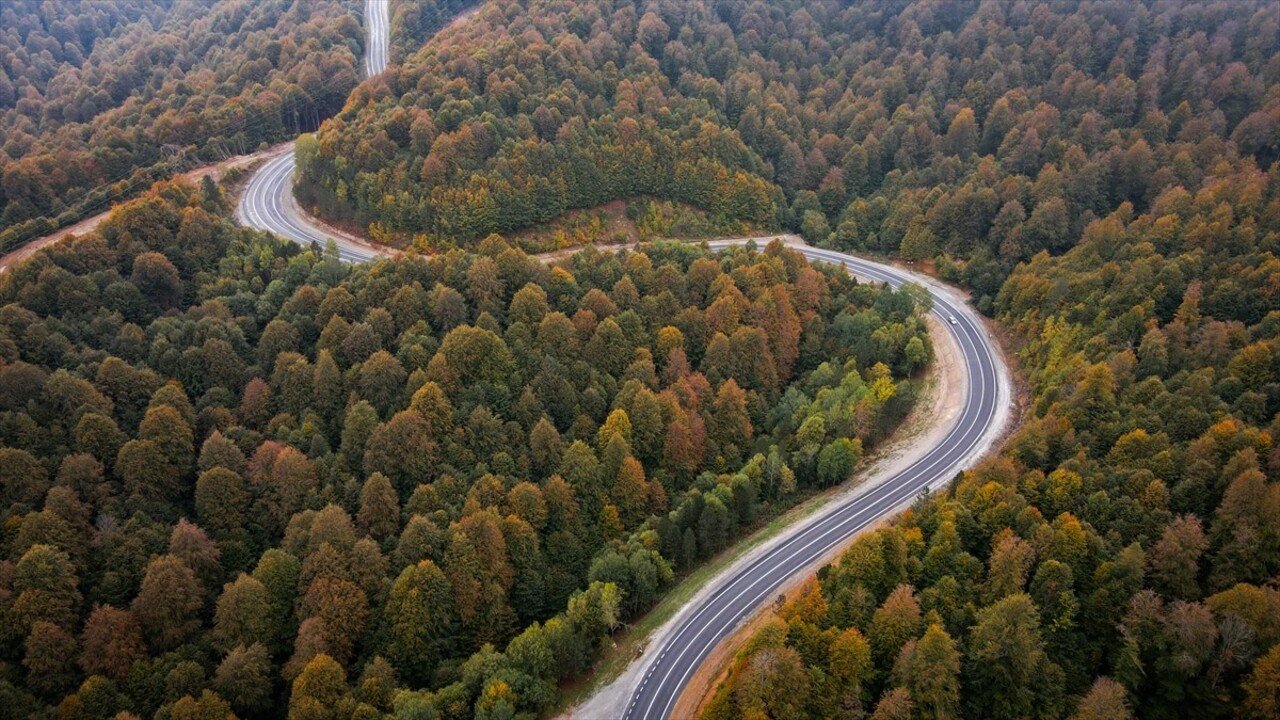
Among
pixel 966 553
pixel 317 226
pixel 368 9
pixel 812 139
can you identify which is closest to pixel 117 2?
pixel 368 9

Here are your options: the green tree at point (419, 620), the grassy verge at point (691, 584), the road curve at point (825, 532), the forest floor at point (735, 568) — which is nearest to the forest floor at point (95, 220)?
the green tree at point (419, 620)

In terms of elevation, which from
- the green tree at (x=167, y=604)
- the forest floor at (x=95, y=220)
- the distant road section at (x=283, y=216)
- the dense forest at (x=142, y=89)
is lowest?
the green tree at (x=167, y=604)

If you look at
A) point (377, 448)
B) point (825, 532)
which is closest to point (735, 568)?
point (825, 532)

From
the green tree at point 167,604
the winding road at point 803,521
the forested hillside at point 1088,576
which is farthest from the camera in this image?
the winding road at point 803,521

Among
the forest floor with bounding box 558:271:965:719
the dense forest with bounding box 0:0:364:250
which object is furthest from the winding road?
the dense forest with bounding box 0:0:364:250

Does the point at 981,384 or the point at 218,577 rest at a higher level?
the point at 218,577

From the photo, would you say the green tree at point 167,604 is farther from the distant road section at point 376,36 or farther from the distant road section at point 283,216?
the distant road section at point 376,36

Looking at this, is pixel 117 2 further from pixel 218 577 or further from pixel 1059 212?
pixel 1059 212

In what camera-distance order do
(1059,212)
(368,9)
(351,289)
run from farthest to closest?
(368,9) → (1059,212) → (351,289)
